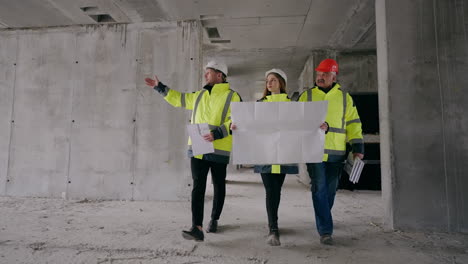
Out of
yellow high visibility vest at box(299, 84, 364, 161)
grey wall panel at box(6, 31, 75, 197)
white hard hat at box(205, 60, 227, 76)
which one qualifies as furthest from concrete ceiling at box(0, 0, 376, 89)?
yellow high visibility vest at box(299, 84, 364, 161)

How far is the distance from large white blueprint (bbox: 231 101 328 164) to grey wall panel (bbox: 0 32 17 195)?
4.82 m

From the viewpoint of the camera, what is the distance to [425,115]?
9.55ft

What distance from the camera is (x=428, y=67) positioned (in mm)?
2949

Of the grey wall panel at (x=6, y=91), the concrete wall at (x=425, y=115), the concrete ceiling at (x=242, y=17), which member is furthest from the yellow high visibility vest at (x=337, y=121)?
the grey wall panel at (x=6, y=91)

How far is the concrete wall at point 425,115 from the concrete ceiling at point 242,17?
1493mm

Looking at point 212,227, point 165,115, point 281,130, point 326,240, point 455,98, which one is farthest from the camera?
point 165,115

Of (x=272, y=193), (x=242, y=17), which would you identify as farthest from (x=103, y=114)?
(x=272, y=193)

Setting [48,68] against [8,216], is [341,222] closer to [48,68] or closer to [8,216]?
[8,216]

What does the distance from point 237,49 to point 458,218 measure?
198 inches

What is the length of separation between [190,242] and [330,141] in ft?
4.89

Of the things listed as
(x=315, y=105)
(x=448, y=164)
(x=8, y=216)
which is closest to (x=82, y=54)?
(x=8, y=216)

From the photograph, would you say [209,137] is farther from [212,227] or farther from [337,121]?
[337,121]

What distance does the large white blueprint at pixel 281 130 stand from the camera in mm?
2287

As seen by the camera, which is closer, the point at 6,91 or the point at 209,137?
the point at 209,137
